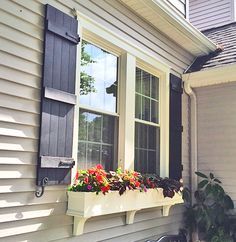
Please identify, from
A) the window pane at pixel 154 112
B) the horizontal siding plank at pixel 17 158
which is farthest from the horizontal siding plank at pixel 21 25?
Result: the window pane at pixel 154 112

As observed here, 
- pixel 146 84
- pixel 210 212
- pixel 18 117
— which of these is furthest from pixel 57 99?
pixel 210 212

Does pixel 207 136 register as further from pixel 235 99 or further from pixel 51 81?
pixel 51 81

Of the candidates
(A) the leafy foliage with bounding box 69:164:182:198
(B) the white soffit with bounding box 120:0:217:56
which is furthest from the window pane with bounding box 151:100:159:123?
(B) the white soffit with bounding box 120:0:217:56

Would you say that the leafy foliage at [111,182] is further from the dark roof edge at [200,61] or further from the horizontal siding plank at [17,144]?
the dark roof edge at [200,61]

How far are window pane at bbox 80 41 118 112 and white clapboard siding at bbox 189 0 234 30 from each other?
5.37 metres

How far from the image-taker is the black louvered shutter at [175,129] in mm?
4629

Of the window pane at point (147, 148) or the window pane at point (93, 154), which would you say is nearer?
the window pane at point (93, 154)

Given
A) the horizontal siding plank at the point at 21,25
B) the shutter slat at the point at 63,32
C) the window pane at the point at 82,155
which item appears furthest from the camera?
the window pane at the point at 82,155

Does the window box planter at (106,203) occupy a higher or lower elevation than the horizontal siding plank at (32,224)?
higher

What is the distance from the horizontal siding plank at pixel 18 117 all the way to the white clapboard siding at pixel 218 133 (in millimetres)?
3087

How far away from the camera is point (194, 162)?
5102 mm

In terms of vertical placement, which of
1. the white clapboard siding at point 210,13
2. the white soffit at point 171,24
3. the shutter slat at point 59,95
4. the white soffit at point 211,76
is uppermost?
the white clapboard siding at point 210,13

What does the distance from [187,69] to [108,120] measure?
2105 mm

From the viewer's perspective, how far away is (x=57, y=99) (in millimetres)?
2953
